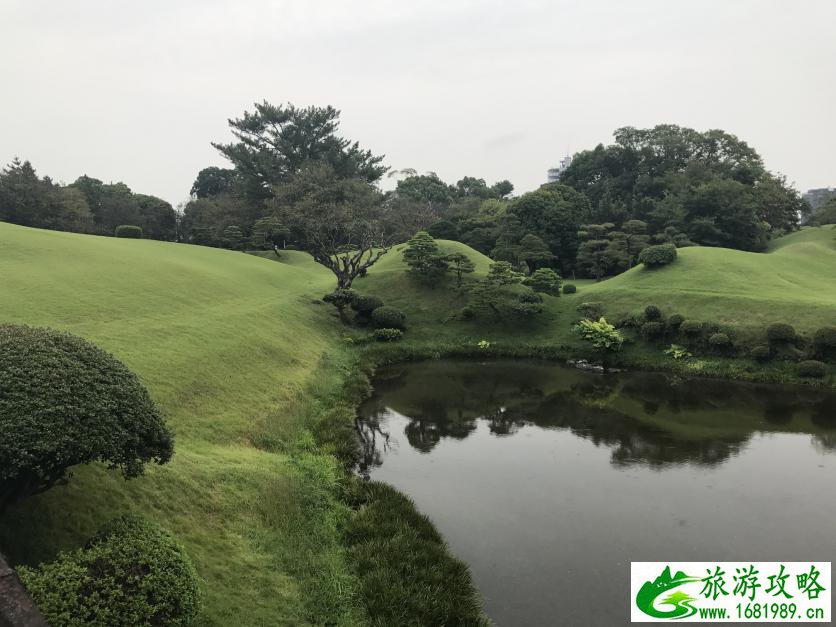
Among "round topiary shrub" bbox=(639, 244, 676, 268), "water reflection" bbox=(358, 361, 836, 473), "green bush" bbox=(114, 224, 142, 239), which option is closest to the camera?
"water reflection" bbox=(358, 361, 836, 473)

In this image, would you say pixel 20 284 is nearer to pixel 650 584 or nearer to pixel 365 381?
pixel 365 381

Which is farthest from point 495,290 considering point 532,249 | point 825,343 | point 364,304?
point 825,343

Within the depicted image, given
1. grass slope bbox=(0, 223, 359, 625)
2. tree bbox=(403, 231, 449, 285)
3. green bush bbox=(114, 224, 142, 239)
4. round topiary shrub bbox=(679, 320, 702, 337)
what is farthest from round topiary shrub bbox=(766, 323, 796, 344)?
green bush bbox=(114, 224, 142, 239)

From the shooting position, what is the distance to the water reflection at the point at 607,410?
1457cm

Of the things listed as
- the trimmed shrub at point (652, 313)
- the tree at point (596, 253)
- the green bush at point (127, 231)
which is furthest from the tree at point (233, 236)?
the trimmed shrub at point (652, 313)

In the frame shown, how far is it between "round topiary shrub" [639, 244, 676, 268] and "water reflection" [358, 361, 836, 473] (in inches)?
466

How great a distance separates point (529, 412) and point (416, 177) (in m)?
66.7

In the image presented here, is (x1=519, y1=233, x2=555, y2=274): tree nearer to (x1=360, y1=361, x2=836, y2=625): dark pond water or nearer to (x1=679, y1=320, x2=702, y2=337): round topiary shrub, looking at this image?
(x1=679, y1=320, x2=702, y2=337): round topiary shrub

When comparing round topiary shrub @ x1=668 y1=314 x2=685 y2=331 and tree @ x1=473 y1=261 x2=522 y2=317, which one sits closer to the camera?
round topiary shrub @ x1=668 y1=314 x2=685 y2=331

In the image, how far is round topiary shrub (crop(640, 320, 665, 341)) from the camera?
23953 mm

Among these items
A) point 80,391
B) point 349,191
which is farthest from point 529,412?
point 349,191

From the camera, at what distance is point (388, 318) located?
2734 centimetres

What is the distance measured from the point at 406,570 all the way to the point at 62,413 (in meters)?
5.83

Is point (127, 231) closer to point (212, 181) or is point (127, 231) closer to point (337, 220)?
point (337, 220)
